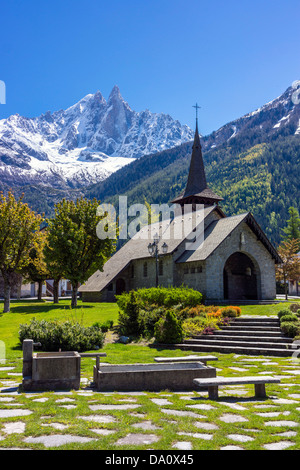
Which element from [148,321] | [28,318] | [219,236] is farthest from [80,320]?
[219,236]

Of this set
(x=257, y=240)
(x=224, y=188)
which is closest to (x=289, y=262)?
(x=257, y=240)

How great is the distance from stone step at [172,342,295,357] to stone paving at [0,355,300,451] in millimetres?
6292

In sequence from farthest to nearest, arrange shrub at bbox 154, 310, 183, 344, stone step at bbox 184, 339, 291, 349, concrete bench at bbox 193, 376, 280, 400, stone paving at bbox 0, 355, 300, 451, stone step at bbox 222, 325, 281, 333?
stone step at bbox 222, 325, 281, 333 < shrub at bbox 154, 310, 183, 344 < stone step at bbox 184, 339, 291, 349 < concrete bench at bbox 193, 376, 280, 400 < stone paving at bbox 0, 355, 300, 451

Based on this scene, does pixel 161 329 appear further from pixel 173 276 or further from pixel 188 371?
pixel 173 276

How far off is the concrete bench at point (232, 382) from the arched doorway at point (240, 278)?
84.0ft

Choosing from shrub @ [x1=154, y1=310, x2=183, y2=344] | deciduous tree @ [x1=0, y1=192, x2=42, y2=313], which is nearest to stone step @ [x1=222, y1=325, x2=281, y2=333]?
shrub @ [x1=154, y1=310, x2=183, y2=344]

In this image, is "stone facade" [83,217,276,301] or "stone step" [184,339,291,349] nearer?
"stone step" [184,339,291,349]

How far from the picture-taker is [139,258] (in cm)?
3903

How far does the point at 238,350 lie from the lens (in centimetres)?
1575

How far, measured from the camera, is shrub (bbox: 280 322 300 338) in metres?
17.0

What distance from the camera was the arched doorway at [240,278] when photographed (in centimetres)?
3394

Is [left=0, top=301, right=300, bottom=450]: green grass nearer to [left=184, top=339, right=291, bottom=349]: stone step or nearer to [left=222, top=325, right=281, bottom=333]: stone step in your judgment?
[left=184, top=339, right=291, bottom=349]: stone step

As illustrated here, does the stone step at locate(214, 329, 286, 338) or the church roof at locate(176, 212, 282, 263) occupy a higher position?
the church roof at locate(176, 212, 282, 263)

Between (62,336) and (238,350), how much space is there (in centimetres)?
673
